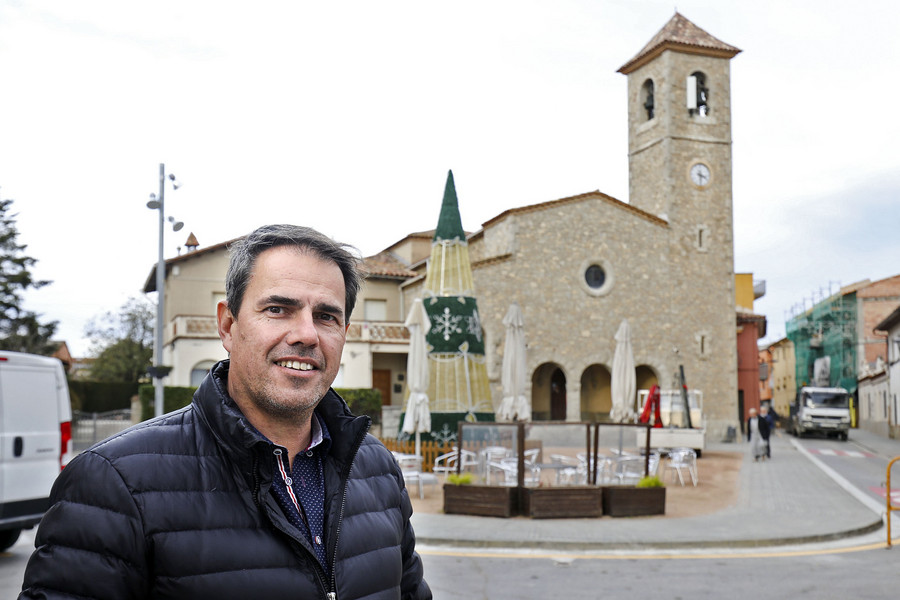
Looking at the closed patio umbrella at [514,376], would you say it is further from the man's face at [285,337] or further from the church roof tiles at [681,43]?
the church roof tiles at [681,43]

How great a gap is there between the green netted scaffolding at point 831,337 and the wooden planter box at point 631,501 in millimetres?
45175

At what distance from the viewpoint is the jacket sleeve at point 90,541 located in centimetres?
171

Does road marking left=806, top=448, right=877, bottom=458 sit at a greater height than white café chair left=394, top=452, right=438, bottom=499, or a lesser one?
lesser

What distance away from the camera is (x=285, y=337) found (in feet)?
6.68

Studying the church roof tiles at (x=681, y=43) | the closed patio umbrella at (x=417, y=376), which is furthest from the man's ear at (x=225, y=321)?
the church roof tiles at (x=681, y=43)

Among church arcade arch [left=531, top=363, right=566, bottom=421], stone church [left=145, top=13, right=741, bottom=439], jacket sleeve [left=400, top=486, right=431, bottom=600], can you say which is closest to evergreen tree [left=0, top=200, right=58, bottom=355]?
stone church [left=145, top=13, right=741, bottom=439]

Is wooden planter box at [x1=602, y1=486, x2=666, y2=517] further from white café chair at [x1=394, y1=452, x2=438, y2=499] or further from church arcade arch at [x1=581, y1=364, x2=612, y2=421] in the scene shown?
church arcade arch at [x1=581, y1=364, x2=612, y2=421]

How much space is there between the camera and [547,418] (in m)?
35.5

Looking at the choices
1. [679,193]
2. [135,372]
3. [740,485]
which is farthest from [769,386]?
[740,485]

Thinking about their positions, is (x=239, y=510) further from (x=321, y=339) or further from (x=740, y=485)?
(x=740, y=485)

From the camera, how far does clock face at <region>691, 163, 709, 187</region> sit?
36062 mm

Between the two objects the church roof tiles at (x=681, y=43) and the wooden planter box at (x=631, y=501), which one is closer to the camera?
the wooden planter box at (x=631, y=501)

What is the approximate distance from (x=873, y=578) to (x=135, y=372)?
4360cm

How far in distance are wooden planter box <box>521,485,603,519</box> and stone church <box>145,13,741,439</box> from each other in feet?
64.6
